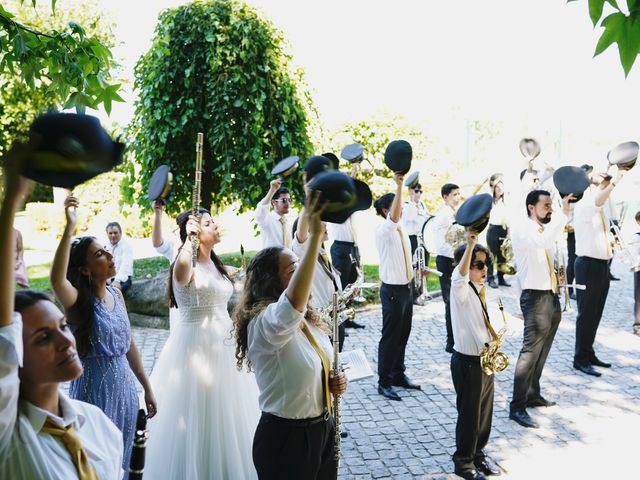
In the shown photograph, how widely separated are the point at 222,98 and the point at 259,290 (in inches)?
318

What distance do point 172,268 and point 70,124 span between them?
3.00m

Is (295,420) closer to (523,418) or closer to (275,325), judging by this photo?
(275,325)

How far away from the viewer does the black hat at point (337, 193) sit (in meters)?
2.60

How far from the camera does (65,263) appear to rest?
3189 mm

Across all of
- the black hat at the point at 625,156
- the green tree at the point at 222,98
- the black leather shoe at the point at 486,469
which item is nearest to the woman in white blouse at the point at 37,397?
the black leather shoe at the point at 486,469

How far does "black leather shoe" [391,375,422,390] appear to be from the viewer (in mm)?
7227

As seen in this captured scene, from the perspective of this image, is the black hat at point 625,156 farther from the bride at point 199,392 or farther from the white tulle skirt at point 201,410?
the white tulle skirt at point 201,410

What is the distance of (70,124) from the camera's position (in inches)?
74.7

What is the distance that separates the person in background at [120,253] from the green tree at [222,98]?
2131 mm

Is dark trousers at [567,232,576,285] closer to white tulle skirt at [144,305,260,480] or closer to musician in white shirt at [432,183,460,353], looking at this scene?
musician in white shirt at [432,183,460,353]

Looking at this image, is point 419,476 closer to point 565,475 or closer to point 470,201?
point 565,475

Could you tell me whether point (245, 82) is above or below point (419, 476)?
above

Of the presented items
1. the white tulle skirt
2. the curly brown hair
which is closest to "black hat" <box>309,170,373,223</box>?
the curly brown hair

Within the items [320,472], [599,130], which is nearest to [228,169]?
[320,472]
